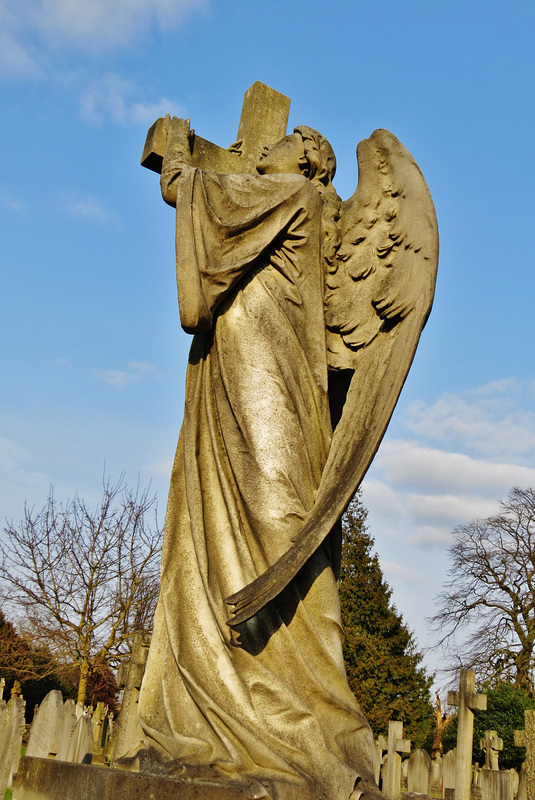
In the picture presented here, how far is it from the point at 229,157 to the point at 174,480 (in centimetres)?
201

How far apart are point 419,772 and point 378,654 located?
1520 centimetres

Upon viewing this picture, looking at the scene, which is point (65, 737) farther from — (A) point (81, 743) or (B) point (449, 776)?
(B) point (449, 776)

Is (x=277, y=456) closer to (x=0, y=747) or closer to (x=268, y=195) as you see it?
(x=268, y=195)

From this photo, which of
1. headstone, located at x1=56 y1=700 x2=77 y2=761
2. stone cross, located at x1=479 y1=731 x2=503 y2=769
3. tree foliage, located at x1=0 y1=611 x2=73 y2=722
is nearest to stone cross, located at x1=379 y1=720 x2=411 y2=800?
stone cross, located at x1=479 y1=731 x2=503 y2=769

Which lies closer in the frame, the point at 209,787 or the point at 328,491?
the point at 209,787

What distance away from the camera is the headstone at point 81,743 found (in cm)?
796

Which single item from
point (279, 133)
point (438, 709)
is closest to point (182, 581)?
point (279, 133)

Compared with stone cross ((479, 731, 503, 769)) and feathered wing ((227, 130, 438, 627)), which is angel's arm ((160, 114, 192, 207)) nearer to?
feathered wing ((227, 130, 438, 627))

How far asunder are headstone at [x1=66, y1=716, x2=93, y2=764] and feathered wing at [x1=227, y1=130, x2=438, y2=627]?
5.47m

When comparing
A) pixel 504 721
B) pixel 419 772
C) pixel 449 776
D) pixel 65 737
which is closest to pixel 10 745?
pixel 65 737

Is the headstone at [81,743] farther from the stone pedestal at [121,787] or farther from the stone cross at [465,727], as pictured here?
the stone pedestal at [121,787]

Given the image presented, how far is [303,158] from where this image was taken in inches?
179

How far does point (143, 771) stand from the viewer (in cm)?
308

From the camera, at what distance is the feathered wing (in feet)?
12.4
